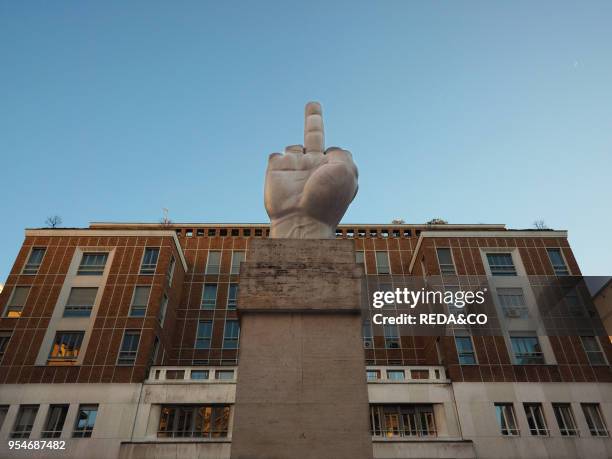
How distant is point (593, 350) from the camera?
3036 centimetres

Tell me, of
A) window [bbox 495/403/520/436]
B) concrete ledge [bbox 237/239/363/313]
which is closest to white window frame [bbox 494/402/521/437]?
window [bbox 495/403/520/436]

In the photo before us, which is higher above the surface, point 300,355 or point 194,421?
point 194,421

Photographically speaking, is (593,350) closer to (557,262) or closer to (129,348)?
(557,262)

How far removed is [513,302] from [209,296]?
23.5m

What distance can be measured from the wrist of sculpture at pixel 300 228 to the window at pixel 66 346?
25649 millimetres

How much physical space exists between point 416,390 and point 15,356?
81.9 ft

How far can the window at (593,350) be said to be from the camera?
2988cm

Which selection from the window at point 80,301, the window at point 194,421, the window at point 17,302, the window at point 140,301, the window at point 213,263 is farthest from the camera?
the window at point 213,263

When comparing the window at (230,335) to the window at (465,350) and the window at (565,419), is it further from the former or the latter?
the window at (565,419)

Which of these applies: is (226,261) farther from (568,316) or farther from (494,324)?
(568,316)

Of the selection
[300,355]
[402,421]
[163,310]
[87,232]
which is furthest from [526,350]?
[87,232]

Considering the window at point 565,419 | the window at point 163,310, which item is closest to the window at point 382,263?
Result: the window at point 565,419

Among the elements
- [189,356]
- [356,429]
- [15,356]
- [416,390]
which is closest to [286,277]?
[356,429]

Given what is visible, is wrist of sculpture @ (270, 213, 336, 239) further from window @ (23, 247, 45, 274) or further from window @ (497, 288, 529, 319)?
window @ (23, 247, 45, 274)
